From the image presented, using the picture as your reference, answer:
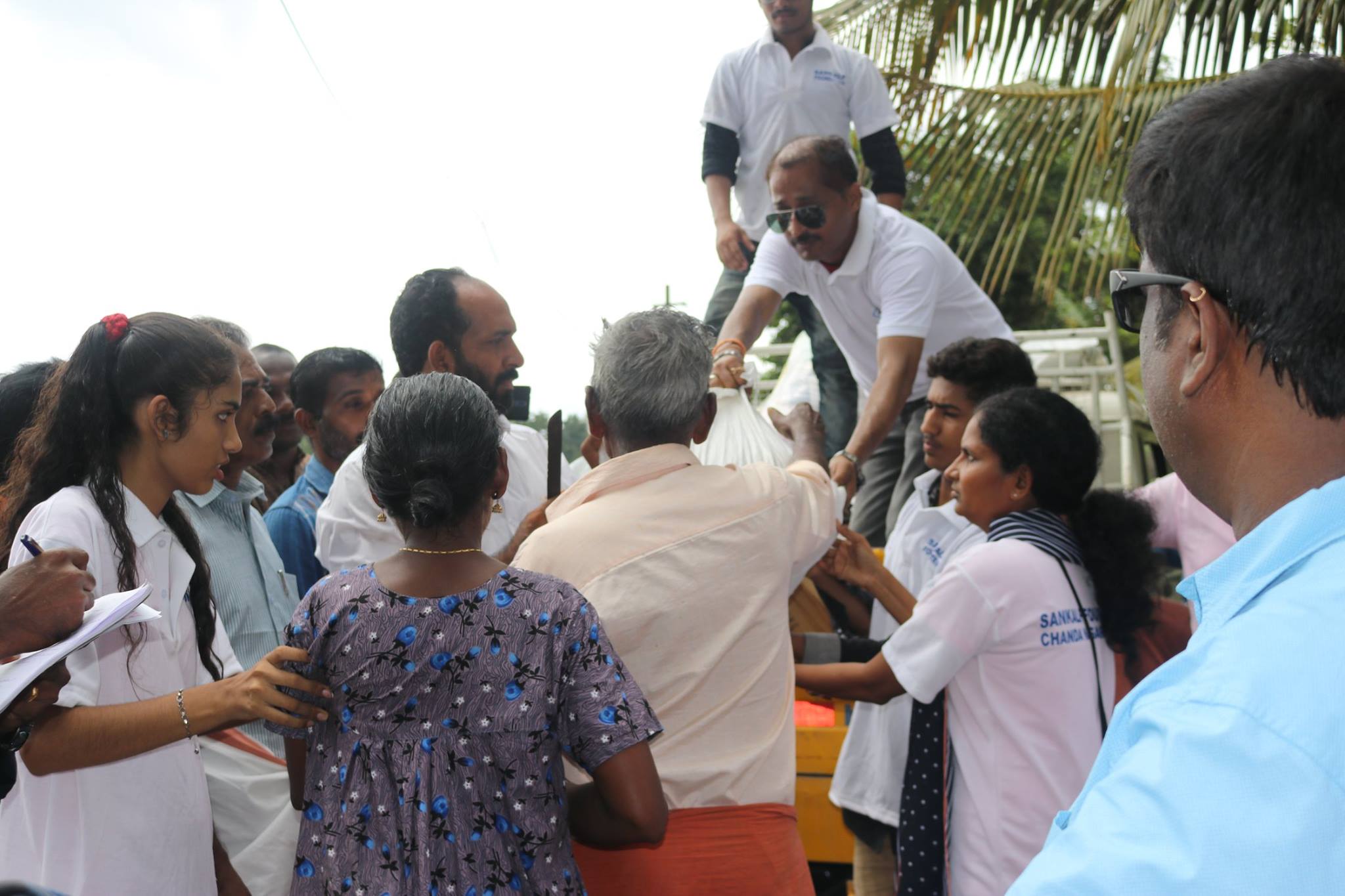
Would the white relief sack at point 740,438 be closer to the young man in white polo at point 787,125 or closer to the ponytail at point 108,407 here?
the young man in white polo at point 787,125

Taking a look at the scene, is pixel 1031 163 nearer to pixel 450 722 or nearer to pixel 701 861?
pixel 701 861

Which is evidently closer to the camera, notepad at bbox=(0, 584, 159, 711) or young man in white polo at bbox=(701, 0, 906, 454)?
notepad at bbox=(0, 584, 159, 711)

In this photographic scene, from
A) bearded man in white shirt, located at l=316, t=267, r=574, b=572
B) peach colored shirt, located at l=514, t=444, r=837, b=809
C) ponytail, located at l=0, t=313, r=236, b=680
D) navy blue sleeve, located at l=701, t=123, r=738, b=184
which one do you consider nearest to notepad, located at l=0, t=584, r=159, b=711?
ponytail, located at l=0, t=313, r=236, b=680

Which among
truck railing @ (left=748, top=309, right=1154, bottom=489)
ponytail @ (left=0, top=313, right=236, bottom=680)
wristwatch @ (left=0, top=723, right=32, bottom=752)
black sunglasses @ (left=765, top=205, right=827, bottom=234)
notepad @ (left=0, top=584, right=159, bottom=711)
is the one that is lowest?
truck railing @ (left=748, top=309, right=1154, bottom=489)

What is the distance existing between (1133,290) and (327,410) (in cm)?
310

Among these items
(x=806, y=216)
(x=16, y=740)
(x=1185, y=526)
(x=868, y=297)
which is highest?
(x=806, y=216)

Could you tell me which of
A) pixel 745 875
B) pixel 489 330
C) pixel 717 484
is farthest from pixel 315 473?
pixel 745 875

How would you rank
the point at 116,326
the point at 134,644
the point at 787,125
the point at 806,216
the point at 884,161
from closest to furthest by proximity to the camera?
the point at 134,644 → the point at 116,326 → the point at 806,216 → the point at 787,125 → the point at 884,161

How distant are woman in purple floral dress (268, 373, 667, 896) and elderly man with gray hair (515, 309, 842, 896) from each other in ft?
0.85

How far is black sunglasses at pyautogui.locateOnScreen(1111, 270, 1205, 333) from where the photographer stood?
3.21 ft

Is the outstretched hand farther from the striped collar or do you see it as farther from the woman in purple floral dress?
the woman in purple floral dress

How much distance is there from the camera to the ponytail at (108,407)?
2.02m

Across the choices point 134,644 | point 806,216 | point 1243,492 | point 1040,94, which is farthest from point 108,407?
point 1040,94

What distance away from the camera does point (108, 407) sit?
→ 6.77 ft
